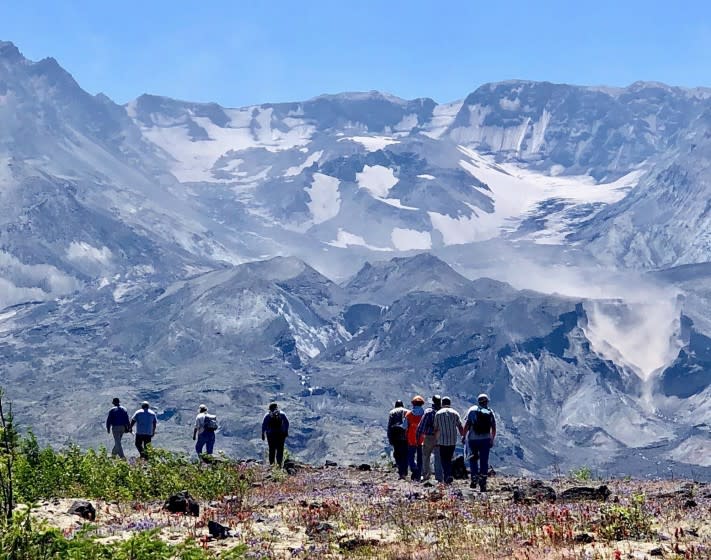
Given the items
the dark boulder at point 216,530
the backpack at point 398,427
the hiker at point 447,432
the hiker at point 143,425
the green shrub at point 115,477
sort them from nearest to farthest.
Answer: the dark boulder at point 216,530 < the green shrub at point 115,477 < the hiker at point 447,432 < the backpack at point 398,427 < the hiker at point 143,425

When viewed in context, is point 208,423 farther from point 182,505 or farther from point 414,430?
point 182,505

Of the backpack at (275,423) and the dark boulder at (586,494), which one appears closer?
the dark boulder at (586,494)

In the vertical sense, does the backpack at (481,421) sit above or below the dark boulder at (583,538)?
above

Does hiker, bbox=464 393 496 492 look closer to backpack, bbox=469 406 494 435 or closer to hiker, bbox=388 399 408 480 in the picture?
backpack, bbox=469 406 494 435

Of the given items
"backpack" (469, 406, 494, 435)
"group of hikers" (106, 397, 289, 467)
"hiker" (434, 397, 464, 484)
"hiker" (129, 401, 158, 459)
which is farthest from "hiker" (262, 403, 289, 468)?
"backpack" (469, 406, 494, 435)

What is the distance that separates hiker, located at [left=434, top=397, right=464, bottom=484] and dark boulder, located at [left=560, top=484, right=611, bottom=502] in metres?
6.68

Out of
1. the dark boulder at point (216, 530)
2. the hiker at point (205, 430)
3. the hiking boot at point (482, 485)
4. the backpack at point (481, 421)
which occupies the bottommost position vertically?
the dark boulder at point (216, 530)

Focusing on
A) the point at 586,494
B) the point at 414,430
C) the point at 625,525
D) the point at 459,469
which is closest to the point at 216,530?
the point at 625,525

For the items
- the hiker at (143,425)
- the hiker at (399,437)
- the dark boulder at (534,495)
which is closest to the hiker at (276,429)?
the hiker at (399,437)

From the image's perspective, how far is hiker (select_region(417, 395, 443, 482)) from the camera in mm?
32062

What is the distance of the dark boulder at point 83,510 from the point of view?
2106 cm

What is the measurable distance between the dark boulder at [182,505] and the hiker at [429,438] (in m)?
10.7

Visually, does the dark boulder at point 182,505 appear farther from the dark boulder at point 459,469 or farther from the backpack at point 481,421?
the dark boulder at point 459,469

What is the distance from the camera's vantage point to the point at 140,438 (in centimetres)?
3922
